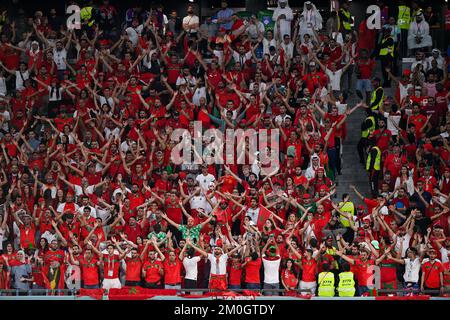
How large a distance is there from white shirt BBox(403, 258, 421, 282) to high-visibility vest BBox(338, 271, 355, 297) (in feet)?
3.42

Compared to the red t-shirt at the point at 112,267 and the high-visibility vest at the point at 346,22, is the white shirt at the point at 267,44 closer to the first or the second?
the high-visibility vest at the point at 346,22

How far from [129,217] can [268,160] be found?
2855mm

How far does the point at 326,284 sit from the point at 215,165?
4171mm

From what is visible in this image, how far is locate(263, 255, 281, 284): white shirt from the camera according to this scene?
22.4 meters

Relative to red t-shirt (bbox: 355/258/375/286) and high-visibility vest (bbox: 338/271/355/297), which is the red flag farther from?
red t-shirt (bbox: 355/258/375/286)

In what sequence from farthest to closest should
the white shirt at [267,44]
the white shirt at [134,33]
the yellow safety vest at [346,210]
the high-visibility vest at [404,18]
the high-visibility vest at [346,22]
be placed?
the high-visibility vest at [346,22], the white shirt at [134,33], the high-visibility vest at [404,18], the white shirt at [267,44], the yellow safety vest at [346,210]

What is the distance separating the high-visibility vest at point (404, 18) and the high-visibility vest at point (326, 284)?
7.94m

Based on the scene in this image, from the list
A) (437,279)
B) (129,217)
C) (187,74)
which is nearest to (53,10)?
(187,74)

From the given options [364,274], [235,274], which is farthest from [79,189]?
[364,274]

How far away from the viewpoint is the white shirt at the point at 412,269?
878 inches

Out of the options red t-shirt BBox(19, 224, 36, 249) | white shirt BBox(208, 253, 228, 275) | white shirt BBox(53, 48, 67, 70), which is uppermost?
white shirt BBox(53, 48, 67, 70)

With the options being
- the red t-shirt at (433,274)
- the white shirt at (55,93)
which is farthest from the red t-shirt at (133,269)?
the white shirt at (55,93)

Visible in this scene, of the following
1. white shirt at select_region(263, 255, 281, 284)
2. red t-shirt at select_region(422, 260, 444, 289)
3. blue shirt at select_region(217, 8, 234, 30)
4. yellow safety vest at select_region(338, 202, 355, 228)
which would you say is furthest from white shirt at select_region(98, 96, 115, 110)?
red t-shirt at select_region(422, 260, 444, 289)

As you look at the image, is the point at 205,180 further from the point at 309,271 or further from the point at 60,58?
the point at 60,58
